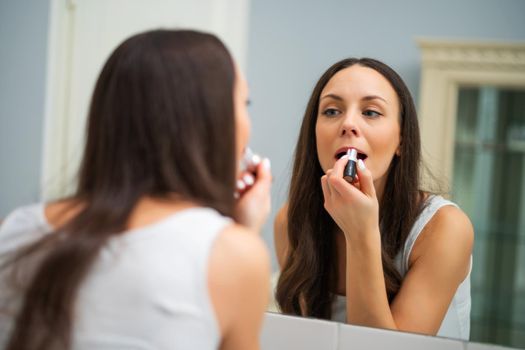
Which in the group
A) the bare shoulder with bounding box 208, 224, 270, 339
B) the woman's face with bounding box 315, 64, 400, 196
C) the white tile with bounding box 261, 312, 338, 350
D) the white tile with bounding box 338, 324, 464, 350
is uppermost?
the woman's face with bounding box 315, 64, 400, 196

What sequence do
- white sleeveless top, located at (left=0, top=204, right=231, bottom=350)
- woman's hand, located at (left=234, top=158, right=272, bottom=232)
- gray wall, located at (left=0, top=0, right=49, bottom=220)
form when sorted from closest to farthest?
white sleeveless top, located at (left=0, top=204, right=231, bottom=350)
woman's hand, located at (left=234, top=158, right=272, bottom=232)
gray wall, located at (left=0, top=0, right=49, bottom=220)

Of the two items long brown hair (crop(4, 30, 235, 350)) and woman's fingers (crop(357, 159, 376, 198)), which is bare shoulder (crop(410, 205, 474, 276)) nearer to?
woman's fingers (crop(357, 159, 376, 198))

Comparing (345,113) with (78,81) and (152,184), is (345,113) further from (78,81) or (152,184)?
(78,81)

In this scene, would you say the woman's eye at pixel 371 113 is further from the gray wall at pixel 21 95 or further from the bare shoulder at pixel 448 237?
the gray wall at pixel 21 95

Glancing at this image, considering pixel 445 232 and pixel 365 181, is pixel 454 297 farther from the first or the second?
pixel 365 181

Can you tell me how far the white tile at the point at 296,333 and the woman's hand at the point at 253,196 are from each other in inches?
9.8

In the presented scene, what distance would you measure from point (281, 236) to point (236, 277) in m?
0.34

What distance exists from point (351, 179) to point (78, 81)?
0.49 meters

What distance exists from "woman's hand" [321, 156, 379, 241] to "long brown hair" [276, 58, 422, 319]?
0.11 feet

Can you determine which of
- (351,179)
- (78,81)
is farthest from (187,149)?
(78,81)

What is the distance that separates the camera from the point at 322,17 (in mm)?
707

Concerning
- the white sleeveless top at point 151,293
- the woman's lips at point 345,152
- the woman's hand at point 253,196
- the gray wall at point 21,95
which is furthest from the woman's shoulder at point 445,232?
the gray wall at point 21,95

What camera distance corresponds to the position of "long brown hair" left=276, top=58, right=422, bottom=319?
650 millimetres

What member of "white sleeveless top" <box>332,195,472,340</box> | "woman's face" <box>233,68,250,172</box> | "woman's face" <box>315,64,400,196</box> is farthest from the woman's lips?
"woman's face" <box>233,68,250,172</box>
